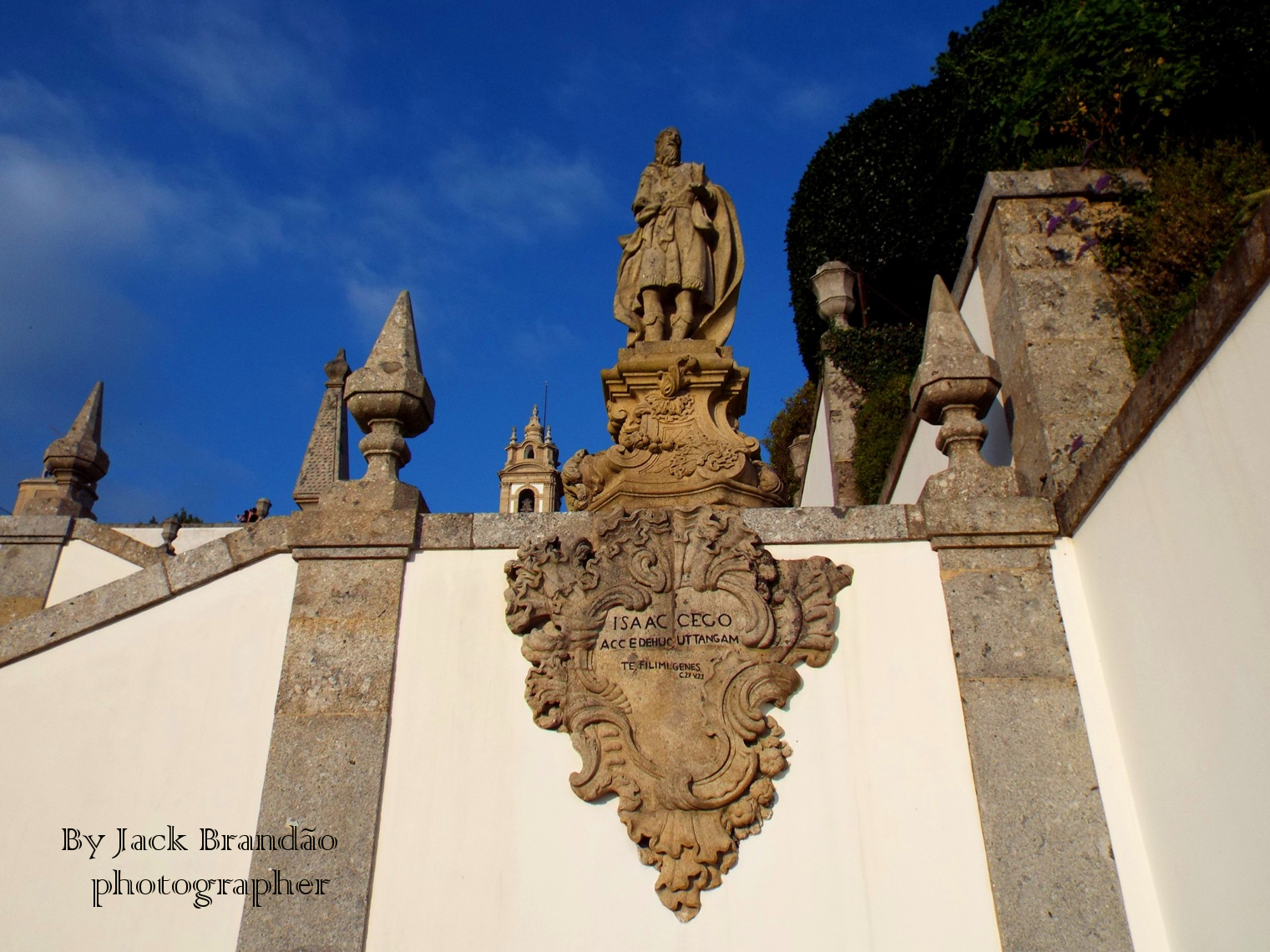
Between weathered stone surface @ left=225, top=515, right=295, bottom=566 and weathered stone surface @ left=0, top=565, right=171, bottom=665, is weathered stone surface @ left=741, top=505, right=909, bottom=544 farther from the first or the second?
weathered stone surface @ left=0, top=565, right=171, bottom=665

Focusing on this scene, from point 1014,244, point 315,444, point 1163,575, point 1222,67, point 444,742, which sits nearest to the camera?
point 1163,575

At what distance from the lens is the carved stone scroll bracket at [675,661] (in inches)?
176

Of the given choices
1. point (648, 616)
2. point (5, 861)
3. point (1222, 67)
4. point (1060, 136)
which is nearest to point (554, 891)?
point (648, 616)

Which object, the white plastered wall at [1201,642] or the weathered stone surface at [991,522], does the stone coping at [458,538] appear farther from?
the white plastered wall at [1201,642]

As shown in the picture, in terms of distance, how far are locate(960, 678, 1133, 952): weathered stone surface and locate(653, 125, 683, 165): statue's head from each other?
4.45m

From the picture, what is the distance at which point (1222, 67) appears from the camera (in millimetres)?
6641

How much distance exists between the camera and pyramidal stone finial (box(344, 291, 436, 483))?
5.51 metres

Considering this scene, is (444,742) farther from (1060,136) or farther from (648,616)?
(1060,136)

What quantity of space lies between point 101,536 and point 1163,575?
29.2 feet

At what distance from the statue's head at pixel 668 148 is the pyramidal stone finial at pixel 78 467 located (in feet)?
20.4

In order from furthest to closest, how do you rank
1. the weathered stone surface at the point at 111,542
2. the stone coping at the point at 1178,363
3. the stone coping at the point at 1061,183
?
the weathered stone surface at the point at 111,542
the stone coping at the point at 1061,183
the stone coping at the point at 1178,363

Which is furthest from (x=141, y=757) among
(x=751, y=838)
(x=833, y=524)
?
(x=833, y=524)

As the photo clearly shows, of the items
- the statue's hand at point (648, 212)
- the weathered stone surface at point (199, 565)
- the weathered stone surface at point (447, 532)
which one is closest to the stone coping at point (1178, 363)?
the weathered stone surface at point (447, 532)

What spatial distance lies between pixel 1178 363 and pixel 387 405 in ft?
13.4
